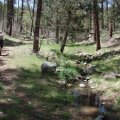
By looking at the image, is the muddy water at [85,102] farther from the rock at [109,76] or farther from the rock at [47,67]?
the rock at [47,67]

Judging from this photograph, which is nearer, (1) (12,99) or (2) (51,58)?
(1) (12,99)

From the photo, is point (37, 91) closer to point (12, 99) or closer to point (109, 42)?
point (12, 99)

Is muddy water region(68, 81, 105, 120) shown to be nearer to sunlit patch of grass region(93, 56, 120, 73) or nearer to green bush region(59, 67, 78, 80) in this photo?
green bush region(59, 67, 78, 80)

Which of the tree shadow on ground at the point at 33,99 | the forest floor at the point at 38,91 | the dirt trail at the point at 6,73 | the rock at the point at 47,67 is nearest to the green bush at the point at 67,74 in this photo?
the forest floor at the point at 38,91

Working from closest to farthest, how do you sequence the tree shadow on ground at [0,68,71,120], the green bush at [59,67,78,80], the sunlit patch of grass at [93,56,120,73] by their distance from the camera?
the tree shadow on ground at [0,68,71,120] → the green bush at [59,67,78,80] → the sunlit patch of grass at [93,56,120,73]

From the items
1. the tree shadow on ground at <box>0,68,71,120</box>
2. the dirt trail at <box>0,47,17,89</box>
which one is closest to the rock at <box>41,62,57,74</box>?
the tree shadow on ground at <box>0,68,71,120</box>

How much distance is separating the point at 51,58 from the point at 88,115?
1179 cm

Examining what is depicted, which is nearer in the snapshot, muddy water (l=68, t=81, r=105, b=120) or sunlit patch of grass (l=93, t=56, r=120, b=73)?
muddy water (l=68, t=81, r=105, b=120)

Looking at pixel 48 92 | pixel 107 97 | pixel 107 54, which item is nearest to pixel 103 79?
pixel 107 97

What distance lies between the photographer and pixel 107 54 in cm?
2842

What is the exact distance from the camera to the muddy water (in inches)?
543

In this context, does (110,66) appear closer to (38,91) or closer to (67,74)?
(67,74)

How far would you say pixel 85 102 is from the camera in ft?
52.3

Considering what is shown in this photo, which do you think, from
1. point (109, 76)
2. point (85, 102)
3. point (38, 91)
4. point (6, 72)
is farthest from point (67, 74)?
point (85, 102)
